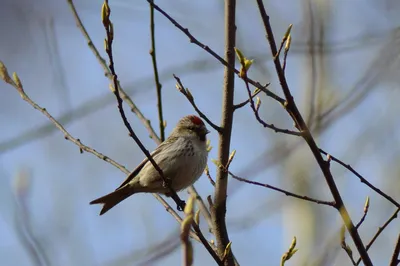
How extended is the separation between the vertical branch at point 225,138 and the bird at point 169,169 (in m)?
0.98

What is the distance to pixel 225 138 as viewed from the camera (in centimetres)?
350

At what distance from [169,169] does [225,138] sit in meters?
1.31

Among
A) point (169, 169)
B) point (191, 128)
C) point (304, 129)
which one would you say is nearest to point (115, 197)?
point (169, 169)

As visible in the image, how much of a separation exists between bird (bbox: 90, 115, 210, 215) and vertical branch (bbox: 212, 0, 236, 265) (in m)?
0.98

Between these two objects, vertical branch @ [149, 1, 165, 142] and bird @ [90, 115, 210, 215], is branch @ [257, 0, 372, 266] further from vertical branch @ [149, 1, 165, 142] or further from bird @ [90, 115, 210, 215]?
bird @ [90, 115, 210, 215]

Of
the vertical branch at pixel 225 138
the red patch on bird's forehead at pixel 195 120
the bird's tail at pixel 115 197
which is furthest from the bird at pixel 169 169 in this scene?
the vertical branch at pixel 225 138

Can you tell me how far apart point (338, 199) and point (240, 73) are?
67 cm

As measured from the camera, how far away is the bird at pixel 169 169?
464cm

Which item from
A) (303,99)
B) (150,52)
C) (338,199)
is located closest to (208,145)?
(150,52)

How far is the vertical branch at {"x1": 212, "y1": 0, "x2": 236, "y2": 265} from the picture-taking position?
334cm

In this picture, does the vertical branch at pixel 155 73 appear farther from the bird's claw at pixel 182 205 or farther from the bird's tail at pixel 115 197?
the bird's tail at pixel 115 197

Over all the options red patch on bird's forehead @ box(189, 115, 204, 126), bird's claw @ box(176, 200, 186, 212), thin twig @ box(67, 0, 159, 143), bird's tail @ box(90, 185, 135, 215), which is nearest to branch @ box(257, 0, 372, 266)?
bird's claw @ box(176, 200, 186, 212)

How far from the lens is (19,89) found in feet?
12.3

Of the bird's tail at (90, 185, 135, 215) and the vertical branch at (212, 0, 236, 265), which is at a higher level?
the bird's tail at (90, 185, 135, 215)
